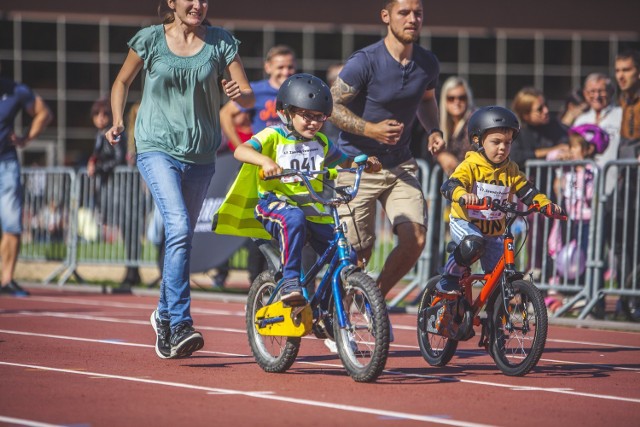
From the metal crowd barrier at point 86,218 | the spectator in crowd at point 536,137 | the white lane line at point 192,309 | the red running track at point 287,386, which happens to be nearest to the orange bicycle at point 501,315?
the red running track at point 287,386

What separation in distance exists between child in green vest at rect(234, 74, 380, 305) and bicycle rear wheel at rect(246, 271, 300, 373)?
14.9 inches

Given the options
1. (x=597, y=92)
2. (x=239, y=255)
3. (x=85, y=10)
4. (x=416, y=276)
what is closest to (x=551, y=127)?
(x=597, y=92)

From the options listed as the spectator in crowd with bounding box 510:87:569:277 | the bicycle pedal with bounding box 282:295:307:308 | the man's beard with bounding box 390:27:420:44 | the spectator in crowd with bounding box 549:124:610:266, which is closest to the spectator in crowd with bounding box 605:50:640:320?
the spectator in crowd with bounding box 549:124:610:266

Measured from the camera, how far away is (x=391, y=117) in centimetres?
964

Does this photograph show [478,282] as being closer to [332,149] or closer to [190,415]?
[332,149]

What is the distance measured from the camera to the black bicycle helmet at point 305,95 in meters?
8.09

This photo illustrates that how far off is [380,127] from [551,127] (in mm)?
5684

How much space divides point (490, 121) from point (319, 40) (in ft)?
119

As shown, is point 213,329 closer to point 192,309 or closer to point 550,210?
point 192,309

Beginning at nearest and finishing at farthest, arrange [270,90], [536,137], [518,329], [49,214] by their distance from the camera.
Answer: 1. [518,329]
2. [270,90]
3. [536,137]
4. [49,214]

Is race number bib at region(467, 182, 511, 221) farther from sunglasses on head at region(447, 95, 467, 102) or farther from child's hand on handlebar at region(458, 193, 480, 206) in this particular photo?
sunglasses on head at region(447, 95, 467, 102)

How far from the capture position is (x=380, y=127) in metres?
9.23

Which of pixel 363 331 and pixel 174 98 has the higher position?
pixel 174 98

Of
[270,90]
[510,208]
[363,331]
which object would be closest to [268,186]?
[363,331]
